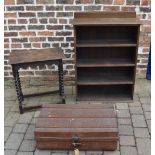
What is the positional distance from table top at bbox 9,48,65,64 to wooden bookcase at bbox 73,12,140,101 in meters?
0.28

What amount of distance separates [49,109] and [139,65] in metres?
1.74

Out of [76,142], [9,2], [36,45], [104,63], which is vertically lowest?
[76,142]

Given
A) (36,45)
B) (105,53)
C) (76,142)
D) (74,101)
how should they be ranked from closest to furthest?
(76,142) → (105,53) → (74,101) → (36,45)

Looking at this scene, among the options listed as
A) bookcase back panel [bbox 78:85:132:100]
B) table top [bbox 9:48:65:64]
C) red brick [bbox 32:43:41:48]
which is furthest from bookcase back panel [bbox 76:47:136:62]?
red brick [bbox 32:43:41:48]

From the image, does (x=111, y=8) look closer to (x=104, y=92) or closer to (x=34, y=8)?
(x=34, y=8)

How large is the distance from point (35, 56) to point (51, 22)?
0.75 metres

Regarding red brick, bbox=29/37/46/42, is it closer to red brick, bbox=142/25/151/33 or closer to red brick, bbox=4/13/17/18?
red brick, bbox=4/13/17/18

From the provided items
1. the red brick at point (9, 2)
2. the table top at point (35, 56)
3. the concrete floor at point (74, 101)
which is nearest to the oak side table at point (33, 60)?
the table top at point (35, 56)

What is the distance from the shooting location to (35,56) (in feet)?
10.7

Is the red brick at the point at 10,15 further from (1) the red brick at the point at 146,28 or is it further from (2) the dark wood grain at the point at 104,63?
(1) the red brick at the point at 146,28

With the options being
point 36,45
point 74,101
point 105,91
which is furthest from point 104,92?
point 36,45

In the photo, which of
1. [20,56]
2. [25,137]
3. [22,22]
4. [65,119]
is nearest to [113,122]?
[65,119]

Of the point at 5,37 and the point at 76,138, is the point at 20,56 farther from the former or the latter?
the point at 76,138

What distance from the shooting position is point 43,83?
412cm
